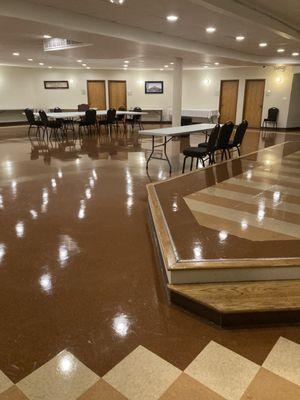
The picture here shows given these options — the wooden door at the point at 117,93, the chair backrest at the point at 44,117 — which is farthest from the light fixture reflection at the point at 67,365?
the wooden door at the point at 117,93

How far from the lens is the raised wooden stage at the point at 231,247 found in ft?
6.89

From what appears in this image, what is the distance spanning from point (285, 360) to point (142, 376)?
81 cm

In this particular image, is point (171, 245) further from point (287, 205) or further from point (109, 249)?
point (287, 205)

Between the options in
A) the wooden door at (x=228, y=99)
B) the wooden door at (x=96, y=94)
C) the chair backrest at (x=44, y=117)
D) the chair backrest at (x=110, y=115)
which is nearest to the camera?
the chair backrest at (x=44, y=117)

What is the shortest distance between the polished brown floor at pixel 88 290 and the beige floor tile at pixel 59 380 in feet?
0.15

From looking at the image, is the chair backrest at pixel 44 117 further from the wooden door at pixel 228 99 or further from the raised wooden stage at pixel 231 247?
the wooden door at pixel 228 99

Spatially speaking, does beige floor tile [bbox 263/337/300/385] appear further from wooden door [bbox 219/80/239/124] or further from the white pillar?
wooden door [bbox 219/80/239/124]

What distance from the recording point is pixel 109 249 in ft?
9.75

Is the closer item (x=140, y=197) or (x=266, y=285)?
(x=266, y=285)

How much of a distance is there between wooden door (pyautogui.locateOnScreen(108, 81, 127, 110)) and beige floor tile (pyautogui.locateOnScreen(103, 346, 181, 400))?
16.3m

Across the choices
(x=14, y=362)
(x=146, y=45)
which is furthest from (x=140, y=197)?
(x=146, y=45)

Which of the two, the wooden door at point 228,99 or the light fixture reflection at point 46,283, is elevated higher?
the wooden door at point 228,99

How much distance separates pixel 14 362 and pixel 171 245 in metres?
1.41

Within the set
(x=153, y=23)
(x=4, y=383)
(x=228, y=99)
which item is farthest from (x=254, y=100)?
(x=4, y=383)
